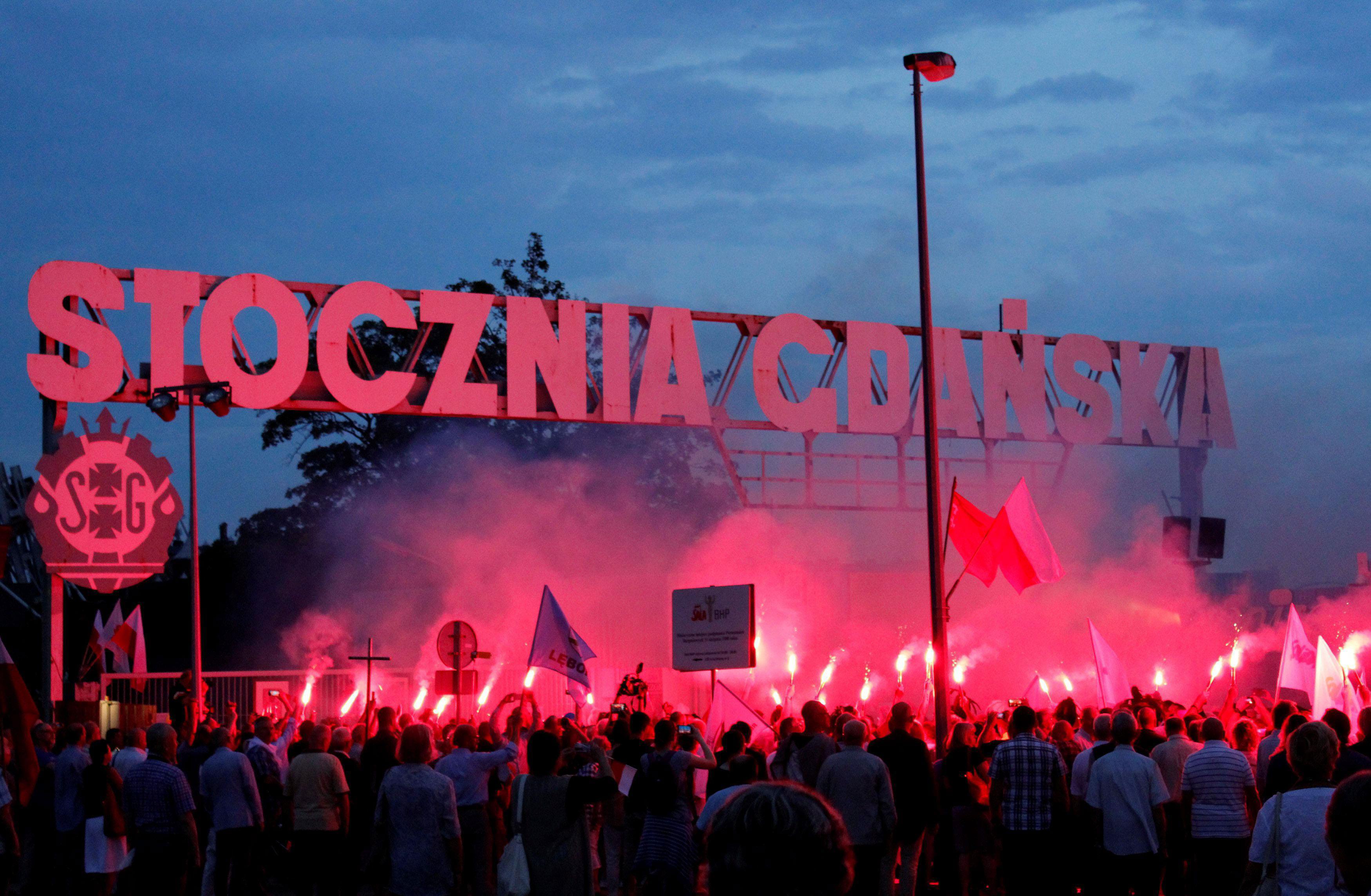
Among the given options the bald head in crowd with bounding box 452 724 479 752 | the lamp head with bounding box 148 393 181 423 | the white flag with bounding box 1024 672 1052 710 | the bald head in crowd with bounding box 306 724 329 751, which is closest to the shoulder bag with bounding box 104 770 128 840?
the bald head in crowd with bounding box 306 724 329 751

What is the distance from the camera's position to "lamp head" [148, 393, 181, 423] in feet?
69.5

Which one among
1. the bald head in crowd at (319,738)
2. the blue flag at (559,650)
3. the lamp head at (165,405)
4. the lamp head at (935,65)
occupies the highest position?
the lamp head at (935,65)

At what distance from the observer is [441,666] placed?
32.2 metres

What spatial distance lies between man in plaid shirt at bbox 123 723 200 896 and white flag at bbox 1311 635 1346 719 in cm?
1114

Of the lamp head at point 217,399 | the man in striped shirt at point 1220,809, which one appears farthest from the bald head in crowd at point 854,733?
the lamp head at point 217,399

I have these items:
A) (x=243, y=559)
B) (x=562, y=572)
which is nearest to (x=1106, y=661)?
(x=562, y=572)

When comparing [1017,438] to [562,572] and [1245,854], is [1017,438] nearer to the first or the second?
[562,572]

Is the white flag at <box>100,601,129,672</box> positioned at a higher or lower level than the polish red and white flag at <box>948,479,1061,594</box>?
lower

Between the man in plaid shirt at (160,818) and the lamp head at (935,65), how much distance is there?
35.3 ft

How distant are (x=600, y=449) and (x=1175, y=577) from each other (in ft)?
67.7

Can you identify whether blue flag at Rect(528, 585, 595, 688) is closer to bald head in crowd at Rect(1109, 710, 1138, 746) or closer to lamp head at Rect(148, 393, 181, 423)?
lamp head at Rect(148, 393, 181, 423)

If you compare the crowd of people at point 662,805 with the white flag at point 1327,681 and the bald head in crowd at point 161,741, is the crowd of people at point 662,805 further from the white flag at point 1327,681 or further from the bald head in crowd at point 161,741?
the white flag at point 1327,681

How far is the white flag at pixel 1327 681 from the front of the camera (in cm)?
1570

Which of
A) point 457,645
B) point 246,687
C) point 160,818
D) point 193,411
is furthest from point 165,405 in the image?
point 160,818
